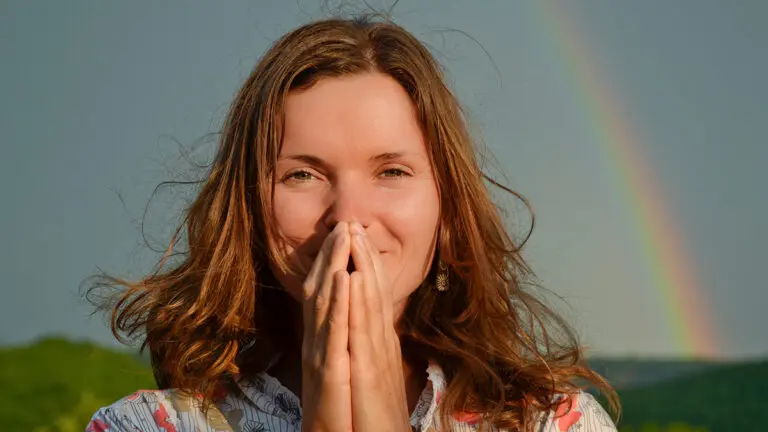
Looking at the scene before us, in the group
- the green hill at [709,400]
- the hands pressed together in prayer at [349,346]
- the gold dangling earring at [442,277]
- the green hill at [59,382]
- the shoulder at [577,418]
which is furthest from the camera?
the green hill at [59,382]

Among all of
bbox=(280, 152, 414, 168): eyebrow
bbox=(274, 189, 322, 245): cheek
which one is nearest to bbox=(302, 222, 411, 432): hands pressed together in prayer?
bbox=(274, 189, 322, 245): cheek

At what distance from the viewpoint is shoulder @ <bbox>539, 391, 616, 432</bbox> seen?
318cm

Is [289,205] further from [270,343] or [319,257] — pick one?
[270,343]

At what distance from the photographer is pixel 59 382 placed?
1245 centimetres

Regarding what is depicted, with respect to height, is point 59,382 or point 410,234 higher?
point 410,234

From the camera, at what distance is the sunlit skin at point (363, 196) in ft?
8.99

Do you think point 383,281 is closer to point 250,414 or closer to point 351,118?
point 351,118

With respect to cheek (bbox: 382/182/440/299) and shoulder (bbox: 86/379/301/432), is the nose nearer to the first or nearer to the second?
cheek (bbox: 382/182/440/299)

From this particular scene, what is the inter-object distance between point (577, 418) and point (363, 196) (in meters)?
1.12

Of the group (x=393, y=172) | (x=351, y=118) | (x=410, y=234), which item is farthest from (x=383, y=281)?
(x=351, y=118)

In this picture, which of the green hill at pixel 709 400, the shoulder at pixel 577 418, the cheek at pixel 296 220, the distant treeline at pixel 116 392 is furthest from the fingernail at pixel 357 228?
the green hill at pixel 709 400

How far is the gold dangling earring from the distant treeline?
3.97 feet

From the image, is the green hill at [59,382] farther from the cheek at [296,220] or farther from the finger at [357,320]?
the finger at [357,320]

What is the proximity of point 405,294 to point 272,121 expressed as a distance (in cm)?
75
